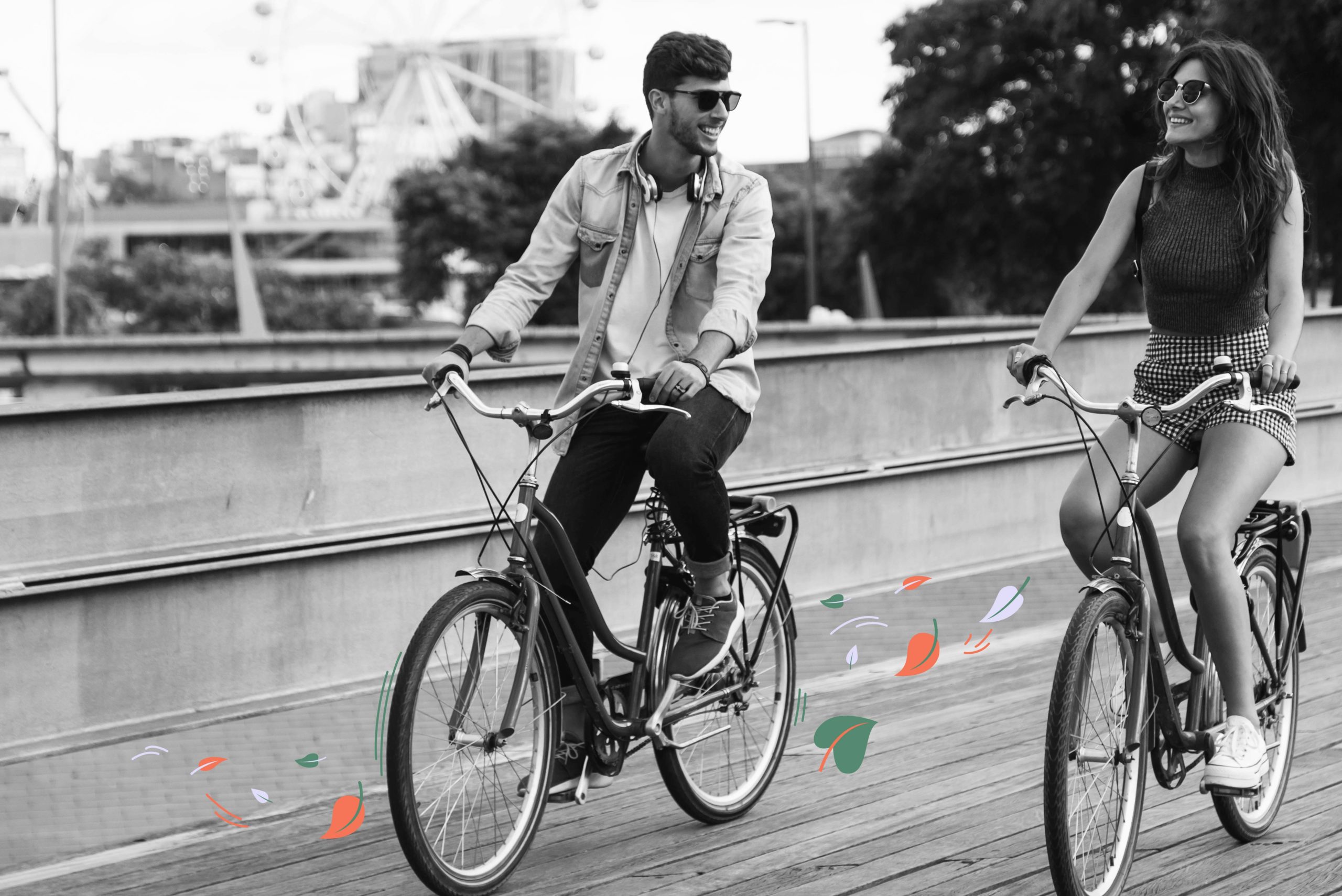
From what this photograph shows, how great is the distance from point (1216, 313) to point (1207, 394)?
7.9 inches

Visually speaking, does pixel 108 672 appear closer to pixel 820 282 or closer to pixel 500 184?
pixel 820 282

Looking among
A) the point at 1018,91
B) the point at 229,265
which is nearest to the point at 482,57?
the point at 229,265

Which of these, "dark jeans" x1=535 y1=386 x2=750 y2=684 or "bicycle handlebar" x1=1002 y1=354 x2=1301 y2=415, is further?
"dark jeans" x1=535 y1=386 x2=750 y2=684

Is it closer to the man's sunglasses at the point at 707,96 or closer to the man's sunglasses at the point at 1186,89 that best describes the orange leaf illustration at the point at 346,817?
the man's sunglasses at the point at 707,96

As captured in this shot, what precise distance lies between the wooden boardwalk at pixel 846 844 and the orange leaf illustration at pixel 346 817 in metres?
0.03

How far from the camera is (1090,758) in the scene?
361 centimetres

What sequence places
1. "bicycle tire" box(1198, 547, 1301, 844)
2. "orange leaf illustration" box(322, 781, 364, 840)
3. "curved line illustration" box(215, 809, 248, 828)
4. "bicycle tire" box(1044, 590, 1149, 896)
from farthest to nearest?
"curved line illustration" box(215, 809, 248, 828)
"orange leaf illustration" box(322, 781, 364, 840)
"bicycle tire" box(1198, 547, 1301, 844)
"bicycle tire" box(1044, 590, 1149, 896)

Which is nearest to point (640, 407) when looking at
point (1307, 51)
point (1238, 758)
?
point (1238, 758)

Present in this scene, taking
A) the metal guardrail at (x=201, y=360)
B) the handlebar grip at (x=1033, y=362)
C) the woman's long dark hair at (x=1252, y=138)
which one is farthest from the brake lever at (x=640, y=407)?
the metal guardrail at (x=201, y=360)

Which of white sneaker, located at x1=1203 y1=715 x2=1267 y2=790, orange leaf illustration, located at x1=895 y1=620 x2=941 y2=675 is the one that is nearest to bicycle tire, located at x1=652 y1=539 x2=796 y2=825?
white sneaker, located at x1=1203 y1=715 x2=1267 y2=790

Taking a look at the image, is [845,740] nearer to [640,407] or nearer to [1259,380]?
[640,407]

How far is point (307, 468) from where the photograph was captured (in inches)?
269

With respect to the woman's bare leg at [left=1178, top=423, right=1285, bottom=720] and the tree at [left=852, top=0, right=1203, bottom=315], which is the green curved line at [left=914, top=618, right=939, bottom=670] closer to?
the woman's bare leg at [left=1178, top=423, right=1285, bottom=720]

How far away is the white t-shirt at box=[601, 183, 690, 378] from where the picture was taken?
4.30 m
